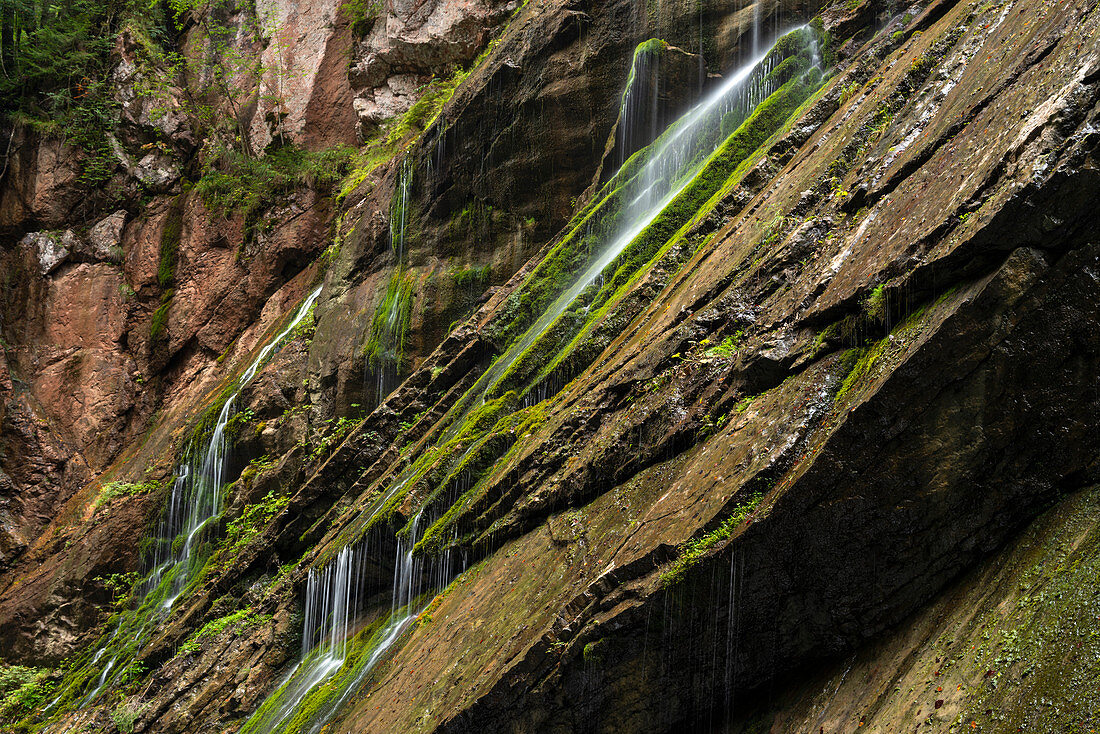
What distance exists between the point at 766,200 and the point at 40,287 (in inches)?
921

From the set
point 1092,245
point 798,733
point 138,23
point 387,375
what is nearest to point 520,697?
point 798,733

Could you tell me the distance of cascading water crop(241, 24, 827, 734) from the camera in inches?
339

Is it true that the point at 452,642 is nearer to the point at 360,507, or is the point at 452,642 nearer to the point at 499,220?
the point at 360,507

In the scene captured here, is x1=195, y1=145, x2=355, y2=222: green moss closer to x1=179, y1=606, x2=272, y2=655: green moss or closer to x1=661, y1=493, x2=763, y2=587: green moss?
x1=179, y1=606, x2=272, y2=655: green moss

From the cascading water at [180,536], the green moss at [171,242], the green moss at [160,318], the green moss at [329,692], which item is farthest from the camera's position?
the green moss at [171,242]

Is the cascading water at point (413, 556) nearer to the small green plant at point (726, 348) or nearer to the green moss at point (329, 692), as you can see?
the green moss at point (329, 692)

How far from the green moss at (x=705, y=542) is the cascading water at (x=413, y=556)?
12.4ft

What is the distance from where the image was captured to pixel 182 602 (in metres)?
13.5

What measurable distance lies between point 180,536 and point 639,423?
12834mm

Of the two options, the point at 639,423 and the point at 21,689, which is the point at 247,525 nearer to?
the point at 21,689

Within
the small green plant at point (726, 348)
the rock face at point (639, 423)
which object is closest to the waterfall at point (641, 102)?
the rock face at point (639, 423)

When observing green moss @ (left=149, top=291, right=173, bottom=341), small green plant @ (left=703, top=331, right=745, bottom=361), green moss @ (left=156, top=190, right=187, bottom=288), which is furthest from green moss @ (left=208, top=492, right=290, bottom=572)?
green moss @ (left=156, top=190, right=187, bottom=288)

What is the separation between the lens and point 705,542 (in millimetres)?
5223

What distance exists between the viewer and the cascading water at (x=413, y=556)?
862 centimetres
